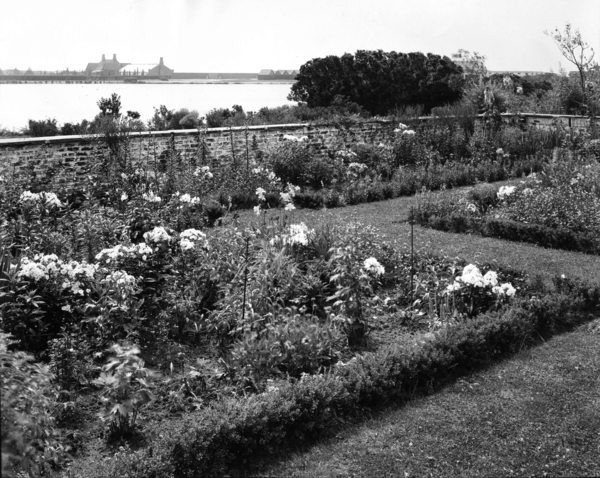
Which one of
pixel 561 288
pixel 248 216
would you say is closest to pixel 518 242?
pixel 561 288

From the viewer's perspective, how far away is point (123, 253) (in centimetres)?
599

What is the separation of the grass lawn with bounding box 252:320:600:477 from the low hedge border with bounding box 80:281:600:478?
0.54 ft

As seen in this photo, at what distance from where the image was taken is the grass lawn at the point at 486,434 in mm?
3986

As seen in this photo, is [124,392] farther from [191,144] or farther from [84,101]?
[84,101]

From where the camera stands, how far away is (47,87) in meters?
24.6

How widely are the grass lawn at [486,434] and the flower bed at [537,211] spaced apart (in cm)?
373

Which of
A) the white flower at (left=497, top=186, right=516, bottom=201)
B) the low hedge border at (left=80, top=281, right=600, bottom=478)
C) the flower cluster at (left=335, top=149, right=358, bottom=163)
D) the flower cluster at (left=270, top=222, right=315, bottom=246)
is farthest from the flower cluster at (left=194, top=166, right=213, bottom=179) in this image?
the low hedge border at (left=80, top=281, right=600, bottom=478)

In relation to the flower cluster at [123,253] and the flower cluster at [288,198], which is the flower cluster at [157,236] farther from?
the flower cluster at [288,198]

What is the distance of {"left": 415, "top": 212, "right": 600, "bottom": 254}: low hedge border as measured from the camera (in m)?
8.55

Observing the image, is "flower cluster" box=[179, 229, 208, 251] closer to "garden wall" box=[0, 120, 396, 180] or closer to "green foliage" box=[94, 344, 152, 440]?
"green foliage" box=[94, 344, 152, 440]

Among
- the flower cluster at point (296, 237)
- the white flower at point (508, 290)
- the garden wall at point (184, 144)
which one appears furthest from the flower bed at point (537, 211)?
the garden wall at point (184, 144)

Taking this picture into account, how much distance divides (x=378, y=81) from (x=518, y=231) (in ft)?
68.9

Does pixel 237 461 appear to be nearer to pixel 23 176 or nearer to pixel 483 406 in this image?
pixel 483 406

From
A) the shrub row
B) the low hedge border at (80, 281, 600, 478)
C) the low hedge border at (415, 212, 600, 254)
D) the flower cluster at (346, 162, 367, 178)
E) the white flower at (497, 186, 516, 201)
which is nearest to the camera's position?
the low hedge border at (80, 281, 600, 478)
